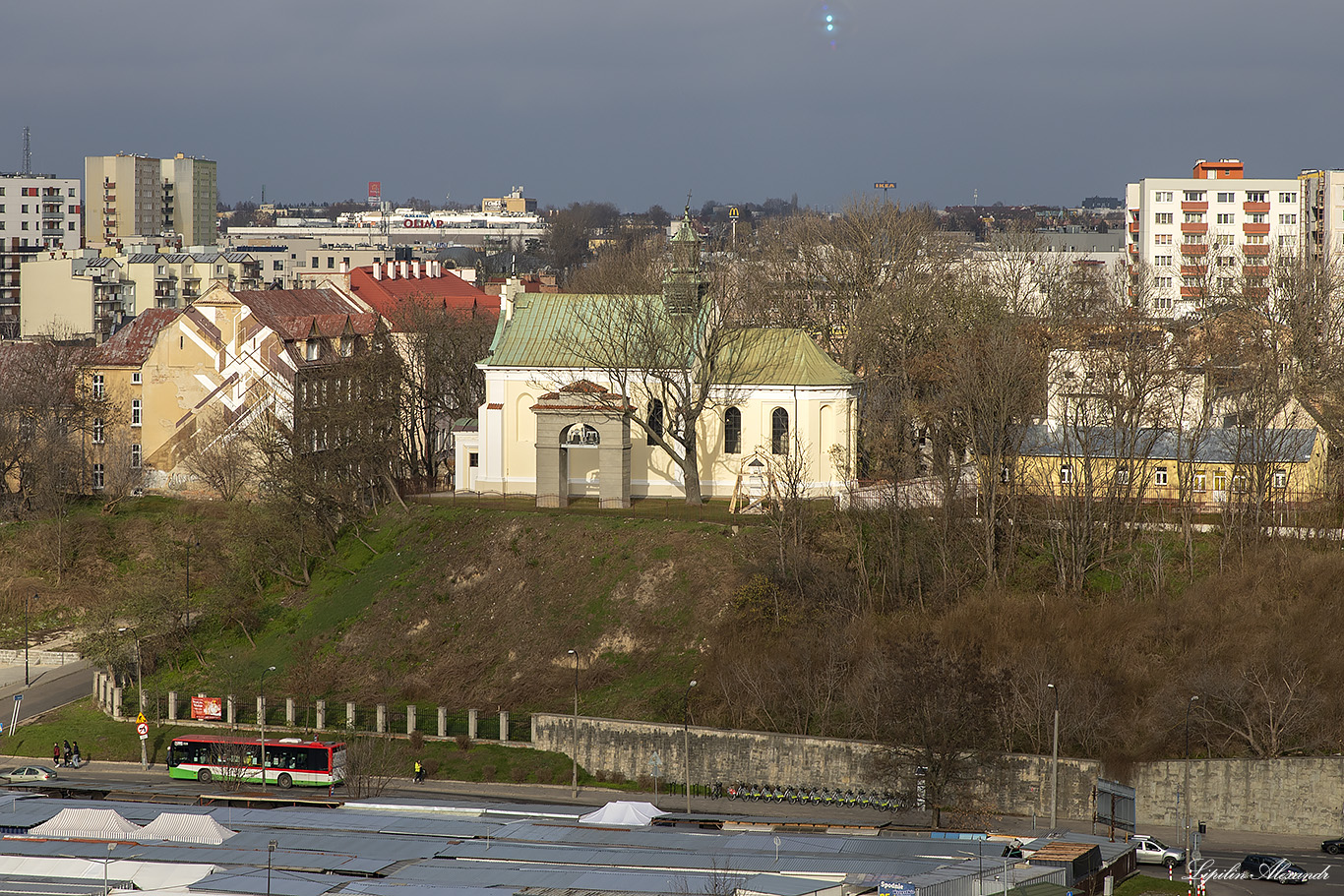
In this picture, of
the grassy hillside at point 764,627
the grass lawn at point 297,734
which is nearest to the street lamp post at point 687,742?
the grassy hillside at point 764,627

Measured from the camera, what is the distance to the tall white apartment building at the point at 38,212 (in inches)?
6727

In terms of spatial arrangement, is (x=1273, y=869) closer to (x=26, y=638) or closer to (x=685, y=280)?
(x=685, y=280)

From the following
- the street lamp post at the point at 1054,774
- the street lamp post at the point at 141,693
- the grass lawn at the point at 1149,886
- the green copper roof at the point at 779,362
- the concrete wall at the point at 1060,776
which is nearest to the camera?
the grass lawn at the point at 1149,886

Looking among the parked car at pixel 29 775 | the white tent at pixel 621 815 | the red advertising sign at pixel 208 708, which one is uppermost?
the red advertising sign at pixel 208 708

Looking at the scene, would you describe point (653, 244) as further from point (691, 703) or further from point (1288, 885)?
point (1288, 885)

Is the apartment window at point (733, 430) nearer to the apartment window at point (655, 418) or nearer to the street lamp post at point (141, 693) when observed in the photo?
the apartment window at point (655, 418)

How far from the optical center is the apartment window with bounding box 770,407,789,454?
237 feet

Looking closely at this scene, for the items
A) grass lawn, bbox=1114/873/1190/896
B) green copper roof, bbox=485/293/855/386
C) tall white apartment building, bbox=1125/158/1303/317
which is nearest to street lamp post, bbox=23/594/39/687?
green copper roof, bbox=485/293/855/386

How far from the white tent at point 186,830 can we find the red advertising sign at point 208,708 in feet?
56.4

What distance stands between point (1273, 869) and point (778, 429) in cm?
3137

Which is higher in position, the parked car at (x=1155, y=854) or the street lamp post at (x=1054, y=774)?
the street lamp post at (x=1054, y=774)

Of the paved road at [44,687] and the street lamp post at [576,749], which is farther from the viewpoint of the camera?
the paved road at [44,687]

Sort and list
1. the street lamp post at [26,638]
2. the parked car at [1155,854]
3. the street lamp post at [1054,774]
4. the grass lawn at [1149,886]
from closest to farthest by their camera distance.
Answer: the grass lawn at [1149,886], the parked car at [1155,854], the street lamp post at [1054,774], the street lamp post at [26,638]

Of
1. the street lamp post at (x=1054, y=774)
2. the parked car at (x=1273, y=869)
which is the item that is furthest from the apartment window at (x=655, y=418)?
the parked car at (x=1273, y=869)
